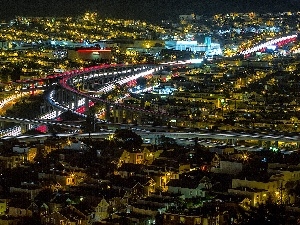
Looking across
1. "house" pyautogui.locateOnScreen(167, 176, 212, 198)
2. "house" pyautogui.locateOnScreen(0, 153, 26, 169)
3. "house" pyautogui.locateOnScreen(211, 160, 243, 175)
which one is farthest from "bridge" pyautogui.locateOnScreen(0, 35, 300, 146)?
"house" pyautogui.locateOnScreen(167, 176, 212, 198)

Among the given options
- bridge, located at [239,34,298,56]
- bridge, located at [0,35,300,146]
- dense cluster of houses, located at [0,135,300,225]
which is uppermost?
bridge, located at [239,34,298,56]

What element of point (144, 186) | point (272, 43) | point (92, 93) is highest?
point (272, 43)

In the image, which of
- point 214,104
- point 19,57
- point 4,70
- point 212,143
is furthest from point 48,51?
point 212,143

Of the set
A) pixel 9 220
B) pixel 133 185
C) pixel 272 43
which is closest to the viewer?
pixel 9 220

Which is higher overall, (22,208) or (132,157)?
(132,157)

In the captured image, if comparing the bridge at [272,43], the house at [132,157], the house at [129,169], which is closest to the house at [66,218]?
the house at [129,169]

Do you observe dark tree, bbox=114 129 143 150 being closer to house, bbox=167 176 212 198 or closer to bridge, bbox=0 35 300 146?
bridge, bbox=0 35 300 146

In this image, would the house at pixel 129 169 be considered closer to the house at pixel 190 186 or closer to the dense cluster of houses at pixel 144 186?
the dense cluster of houses at pixel 144 186

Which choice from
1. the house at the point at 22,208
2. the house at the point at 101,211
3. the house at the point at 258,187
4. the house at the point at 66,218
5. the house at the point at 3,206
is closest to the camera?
the house at the point at 66,218

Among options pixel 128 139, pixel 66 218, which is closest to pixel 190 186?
pixel 66 218

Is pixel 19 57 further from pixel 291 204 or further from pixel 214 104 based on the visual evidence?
pixel 291 204

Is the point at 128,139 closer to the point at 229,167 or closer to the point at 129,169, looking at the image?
the point at 129,169

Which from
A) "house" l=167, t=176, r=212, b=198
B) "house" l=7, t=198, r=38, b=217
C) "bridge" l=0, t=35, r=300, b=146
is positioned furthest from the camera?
"bridge" l=0, t=35, r=300, b=146
